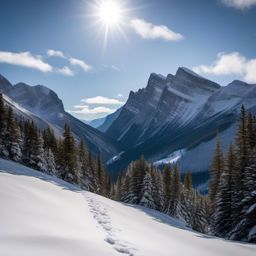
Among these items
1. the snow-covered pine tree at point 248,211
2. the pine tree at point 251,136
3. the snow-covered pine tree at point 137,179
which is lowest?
the snow-covered pine tree at point 248,211

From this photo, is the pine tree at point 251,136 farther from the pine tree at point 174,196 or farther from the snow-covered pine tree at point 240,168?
the pine tree at point 174,196

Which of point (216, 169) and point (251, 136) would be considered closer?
point (251, 136)

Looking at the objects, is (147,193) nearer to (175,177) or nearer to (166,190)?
(166,190)

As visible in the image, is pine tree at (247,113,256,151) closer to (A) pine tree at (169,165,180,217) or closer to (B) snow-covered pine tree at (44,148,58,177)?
(A) pine tree at (169,165,180,217)

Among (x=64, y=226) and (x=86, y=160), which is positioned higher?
(x=86, y=160)

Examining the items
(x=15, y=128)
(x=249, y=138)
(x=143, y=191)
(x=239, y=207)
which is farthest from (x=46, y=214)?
(x=143, y=191)

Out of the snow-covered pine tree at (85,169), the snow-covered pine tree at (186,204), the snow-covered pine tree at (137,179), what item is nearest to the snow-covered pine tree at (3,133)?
the snow-covered pine tree at (85,169)

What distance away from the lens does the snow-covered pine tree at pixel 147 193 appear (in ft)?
191

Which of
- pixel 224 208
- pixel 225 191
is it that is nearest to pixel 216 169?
pixel 225 191

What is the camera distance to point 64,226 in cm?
1115

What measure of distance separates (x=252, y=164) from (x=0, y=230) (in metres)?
29.4

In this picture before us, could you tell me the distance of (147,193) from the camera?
194 feet

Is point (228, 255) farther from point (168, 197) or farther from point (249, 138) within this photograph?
point (168, 197)

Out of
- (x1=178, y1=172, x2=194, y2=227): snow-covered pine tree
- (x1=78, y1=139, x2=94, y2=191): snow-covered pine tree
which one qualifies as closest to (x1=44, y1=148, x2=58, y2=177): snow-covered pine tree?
(x1=78, y1=139, x2=94, y2=191): snow-covered pine tree
